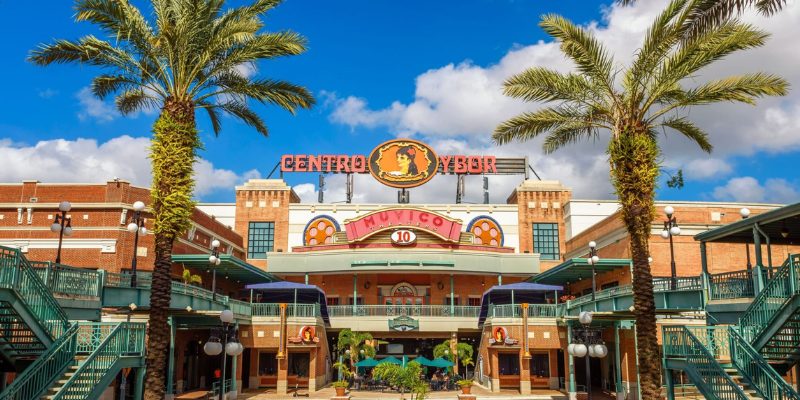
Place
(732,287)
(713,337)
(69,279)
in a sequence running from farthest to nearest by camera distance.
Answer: (732,287) < (69,279) < (713,337)

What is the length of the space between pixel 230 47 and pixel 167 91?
7.99ft

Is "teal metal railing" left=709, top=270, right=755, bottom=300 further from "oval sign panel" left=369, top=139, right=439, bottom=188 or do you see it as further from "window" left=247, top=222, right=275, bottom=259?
"window" left=247, top=222, right=275, bottom=259

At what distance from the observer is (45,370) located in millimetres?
17297

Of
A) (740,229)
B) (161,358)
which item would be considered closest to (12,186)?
(161,358)

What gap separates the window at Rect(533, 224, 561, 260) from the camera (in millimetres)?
58906

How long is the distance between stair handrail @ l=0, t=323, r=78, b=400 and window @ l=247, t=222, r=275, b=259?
1594 inches

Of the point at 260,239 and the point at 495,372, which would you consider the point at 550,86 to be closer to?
the point at 495,372

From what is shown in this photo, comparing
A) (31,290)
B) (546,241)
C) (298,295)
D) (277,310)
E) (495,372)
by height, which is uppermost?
(546,241)

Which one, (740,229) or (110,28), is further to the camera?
(740,229)

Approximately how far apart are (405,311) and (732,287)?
27.3 meters

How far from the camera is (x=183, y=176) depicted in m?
19.6

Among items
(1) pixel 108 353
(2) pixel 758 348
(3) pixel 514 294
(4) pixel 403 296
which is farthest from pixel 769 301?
(4) pixel 403 296

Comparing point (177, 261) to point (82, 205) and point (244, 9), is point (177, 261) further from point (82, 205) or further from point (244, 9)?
point (244, 9)

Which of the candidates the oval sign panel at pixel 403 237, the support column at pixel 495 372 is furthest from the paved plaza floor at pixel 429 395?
the oval sign panel at pixel 403 237
